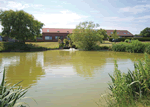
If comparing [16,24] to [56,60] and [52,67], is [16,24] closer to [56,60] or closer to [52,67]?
[56,60]

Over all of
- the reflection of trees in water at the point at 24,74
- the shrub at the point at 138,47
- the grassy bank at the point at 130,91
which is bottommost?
the reflection of trees in water at the point at 24,74

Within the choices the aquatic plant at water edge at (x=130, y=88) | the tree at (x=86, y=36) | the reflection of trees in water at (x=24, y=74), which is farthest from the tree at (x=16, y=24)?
the aquatic plant at water edge at (x=130, y=88)

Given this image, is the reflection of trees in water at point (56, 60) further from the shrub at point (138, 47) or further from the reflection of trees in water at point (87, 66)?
the shrub at point (138, 47)

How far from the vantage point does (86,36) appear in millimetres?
28047

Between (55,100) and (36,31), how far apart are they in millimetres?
28506

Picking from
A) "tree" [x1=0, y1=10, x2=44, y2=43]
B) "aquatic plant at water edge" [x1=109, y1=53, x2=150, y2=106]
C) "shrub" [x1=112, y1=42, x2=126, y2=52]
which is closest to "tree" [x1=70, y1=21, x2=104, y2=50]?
"shrub" [x1=112, y1=42, x2=126, y2=52]

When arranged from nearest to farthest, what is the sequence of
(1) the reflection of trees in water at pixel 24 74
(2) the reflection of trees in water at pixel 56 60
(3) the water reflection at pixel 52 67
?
(1) the reflection of trees in water at pixel 24 74
(3) the water reflection at pixel 52 67
(2) the reflection of trees in water at pixel 56 60

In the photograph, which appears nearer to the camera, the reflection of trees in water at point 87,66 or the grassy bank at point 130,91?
the grassy bank at point 130,91

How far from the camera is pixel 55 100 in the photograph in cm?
431

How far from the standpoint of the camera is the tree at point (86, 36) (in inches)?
1111

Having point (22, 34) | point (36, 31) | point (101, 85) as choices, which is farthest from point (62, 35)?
point (101, 85)

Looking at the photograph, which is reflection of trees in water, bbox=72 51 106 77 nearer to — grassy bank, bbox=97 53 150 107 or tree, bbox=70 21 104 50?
grassy bank, bbox=97 53 150 107

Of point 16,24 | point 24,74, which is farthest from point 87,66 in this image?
point 16,24

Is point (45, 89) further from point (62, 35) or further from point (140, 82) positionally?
point (62, 35)
